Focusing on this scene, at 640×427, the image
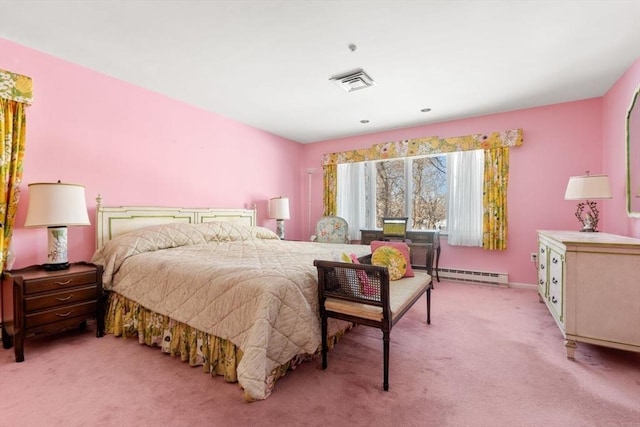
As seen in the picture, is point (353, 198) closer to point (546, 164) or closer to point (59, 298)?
point (546, 164)

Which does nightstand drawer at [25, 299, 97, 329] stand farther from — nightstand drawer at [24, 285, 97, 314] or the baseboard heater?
the baseboard heater

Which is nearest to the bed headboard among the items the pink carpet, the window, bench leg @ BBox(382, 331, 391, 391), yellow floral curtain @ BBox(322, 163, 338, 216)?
the pink carpet

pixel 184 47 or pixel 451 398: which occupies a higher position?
pixel 184 47

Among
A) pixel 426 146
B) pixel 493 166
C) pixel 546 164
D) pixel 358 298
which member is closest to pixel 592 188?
pixel 546 164

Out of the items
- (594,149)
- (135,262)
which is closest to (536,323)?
(594,149)

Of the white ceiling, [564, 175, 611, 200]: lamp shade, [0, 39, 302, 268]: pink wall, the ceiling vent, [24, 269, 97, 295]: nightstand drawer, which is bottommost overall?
[24, 269, 97, 295]: nightstand drawer

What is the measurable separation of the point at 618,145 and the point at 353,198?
337 cm

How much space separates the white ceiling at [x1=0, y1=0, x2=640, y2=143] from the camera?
6.33ft

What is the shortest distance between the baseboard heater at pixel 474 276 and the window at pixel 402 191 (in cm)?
45

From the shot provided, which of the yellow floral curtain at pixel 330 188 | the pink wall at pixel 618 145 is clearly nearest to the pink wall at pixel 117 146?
the yellow floral curtain at pixel 330 188

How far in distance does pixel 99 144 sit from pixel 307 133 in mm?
3017

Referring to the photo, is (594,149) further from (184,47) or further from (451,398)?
(184,47)

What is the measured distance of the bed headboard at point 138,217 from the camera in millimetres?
2777

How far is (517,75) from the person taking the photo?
2.84 m
